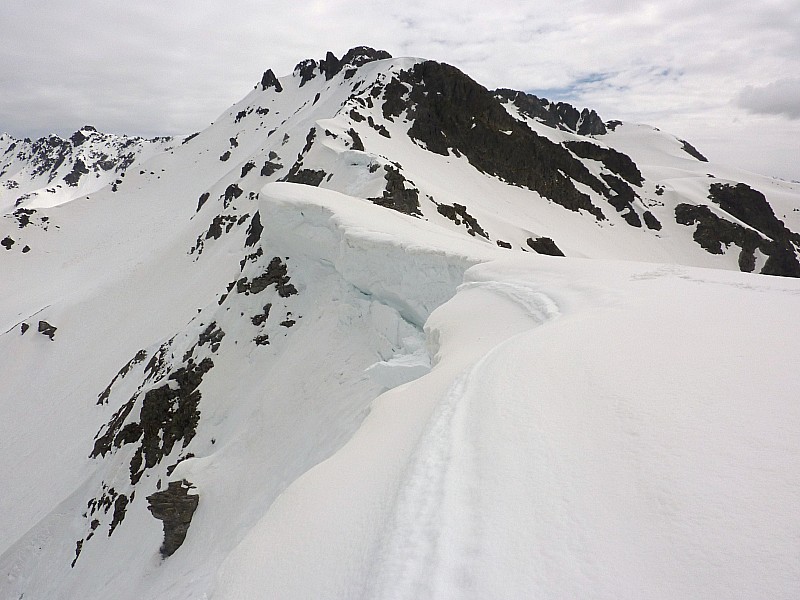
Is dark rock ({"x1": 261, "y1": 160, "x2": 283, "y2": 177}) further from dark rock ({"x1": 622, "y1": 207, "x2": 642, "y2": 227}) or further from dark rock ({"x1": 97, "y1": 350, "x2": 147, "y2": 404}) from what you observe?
dark rock ({"x1": 622, "y1": 207, "x2": 642, "y2": 227})

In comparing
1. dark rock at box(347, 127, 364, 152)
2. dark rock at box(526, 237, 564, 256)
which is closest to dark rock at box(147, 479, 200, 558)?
dark rock at box(526, 237, 564, 256)

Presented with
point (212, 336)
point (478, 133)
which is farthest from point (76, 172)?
point (212, 336)

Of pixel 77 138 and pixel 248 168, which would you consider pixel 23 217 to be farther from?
pixel 77 138

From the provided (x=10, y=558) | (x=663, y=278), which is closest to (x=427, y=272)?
(x=663, y=278)

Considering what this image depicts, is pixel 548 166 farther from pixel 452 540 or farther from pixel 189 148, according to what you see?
pixel 189 148

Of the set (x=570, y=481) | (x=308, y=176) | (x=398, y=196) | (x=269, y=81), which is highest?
(x=269, y=81)

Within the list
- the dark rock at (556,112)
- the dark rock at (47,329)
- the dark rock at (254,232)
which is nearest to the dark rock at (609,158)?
the dark rock at (556,112)
